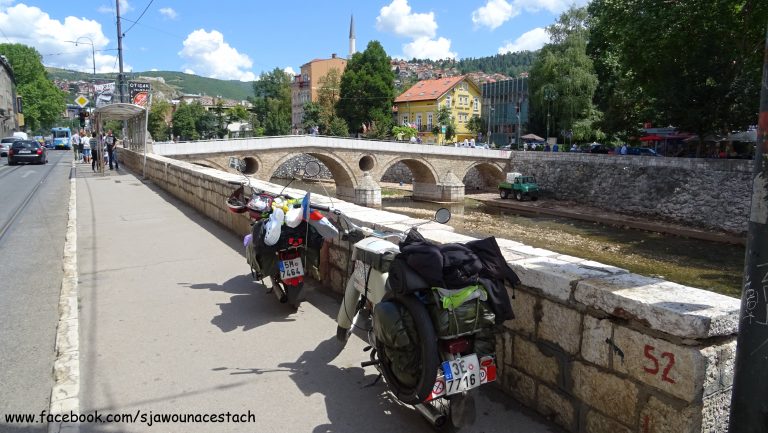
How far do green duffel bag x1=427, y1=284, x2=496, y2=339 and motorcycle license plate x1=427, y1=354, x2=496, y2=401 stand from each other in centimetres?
13

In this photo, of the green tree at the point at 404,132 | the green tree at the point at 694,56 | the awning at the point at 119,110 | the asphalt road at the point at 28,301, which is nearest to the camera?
the asphalt road at the point at 28,301

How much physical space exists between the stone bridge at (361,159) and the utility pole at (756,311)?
25.4 meters

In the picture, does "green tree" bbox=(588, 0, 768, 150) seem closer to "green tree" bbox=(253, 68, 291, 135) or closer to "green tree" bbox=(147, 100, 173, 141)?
"green tree" bbox=(253, 68, 291, 135)

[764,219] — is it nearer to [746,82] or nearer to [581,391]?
[581,391]

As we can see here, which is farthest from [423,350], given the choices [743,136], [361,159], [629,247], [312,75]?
[312,75]

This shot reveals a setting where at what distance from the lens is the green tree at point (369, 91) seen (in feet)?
183

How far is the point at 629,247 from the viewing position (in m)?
21.6

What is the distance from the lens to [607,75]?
38.9 m

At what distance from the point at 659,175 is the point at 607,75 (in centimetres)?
1460

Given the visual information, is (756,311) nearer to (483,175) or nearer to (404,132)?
(483,175)

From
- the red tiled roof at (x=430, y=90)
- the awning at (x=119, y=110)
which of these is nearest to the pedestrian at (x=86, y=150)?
the awning at (x=119, y=110)

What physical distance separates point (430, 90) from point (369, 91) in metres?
11.9

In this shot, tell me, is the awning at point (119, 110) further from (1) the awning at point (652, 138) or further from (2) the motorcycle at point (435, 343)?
(1) the awning at point (652, 138)

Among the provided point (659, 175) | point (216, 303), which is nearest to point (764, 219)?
point (216, 303)
